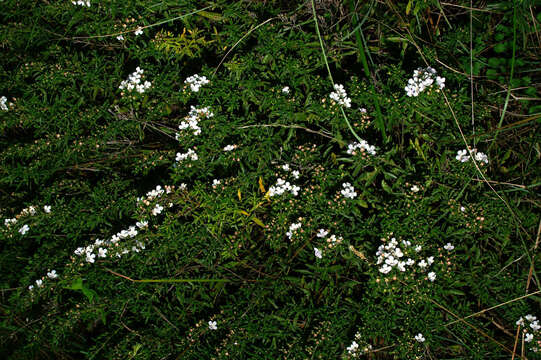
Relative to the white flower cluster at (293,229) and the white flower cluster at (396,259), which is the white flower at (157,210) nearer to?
the white flower cluster at (293,229)

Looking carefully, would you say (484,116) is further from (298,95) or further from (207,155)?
(207,155)

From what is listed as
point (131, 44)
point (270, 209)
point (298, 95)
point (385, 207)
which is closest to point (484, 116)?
point (385, 207)

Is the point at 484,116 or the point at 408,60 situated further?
the point at 408,60

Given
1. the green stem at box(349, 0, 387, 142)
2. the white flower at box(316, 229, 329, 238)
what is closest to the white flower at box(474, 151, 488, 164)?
the green stem at box(349, 0, 387, 142)

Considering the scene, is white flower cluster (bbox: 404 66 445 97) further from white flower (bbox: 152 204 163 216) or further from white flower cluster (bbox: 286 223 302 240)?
white flower (bbox: 152 204 163 216)

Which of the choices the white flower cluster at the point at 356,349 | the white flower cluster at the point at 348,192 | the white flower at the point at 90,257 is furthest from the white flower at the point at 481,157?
the white flower at the point at 90,257

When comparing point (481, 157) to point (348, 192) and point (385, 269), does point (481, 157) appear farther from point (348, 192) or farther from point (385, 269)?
point (385, 269)
